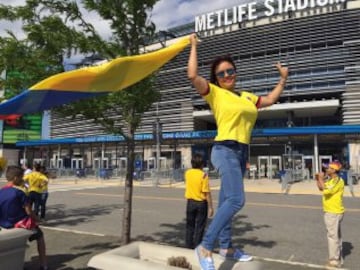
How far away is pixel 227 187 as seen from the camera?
12.0 ft

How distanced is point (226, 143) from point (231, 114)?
0.26 metres

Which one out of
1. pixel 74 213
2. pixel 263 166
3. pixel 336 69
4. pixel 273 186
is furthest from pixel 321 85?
pixel 74 213

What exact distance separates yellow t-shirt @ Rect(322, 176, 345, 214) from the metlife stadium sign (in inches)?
1733

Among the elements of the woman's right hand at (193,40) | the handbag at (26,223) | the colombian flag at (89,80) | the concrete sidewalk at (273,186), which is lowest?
the concrete sidewalk at (273,186)

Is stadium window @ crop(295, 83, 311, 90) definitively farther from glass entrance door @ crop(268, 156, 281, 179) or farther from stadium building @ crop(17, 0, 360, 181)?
glass entrance door @ crop(268, 156, 281, 179)

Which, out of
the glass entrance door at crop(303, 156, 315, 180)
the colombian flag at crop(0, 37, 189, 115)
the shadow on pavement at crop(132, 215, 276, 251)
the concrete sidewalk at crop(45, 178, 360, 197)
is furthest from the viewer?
the glass entrance door at crop(303, 156, 315, 180)

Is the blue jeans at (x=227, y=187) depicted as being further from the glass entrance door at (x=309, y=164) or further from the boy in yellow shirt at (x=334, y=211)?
the glass entrance door at (x=309, y=164)

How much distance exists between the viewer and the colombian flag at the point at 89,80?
166 inches

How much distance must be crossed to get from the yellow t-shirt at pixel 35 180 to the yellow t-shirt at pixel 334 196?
752 cm

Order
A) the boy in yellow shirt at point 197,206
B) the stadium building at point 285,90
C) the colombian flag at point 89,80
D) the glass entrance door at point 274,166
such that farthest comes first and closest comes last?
the stadium building at point 285,90 → the glass entrance door at point 274,166 → the boy in yellow shirt at point 197,206 → the colombian flag at point 89,80

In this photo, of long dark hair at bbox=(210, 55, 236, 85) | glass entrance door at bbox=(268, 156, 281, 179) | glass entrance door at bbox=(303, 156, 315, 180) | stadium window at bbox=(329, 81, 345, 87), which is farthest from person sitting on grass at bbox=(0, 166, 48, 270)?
stadium window at bbox=(329, 81, 345, 87)

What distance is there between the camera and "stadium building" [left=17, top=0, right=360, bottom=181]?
4100 centimetres

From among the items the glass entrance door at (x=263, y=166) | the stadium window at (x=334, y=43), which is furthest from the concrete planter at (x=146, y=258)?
the stadium window at (x=334, y=43)

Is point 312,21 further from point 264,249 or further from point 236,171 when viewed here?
point 236,171
